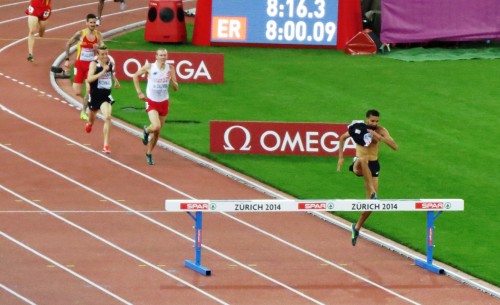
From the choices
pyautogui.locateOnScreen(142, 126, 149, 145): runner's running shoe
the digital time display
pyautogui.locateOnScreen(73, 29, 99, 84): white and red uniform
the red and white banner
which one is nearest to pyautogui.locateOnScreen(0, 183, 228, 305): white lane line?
pyautogui.locateOnScreen(142, 126, 149, 145): runner's running shoe

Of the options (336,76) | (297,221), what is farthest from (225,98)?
(297,221)

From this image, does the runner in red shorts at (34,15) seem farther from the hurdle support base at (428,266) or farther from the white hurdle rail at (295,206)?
the hurdle support base at (428,266)

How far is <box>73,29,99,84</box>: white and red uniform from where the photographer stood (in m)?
28.4

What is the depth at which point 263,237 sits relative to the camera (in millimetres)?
22125

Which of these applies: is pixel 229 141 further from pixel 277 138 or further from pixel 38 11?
pixel 38 11

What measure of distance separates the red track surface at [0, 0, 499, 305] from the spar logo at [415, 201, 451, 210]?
0.95 meters

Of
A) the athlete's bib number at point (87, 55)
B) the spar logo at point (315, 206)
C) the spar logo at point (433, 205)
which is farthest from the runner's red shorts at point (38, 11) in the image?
the spar logo at point (433, 205)

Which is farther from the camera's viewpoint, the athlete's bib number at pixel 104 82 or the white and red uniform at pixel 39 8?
the white and red uniform at pixel 39 8

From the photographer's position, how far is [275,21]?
3694 centimetres

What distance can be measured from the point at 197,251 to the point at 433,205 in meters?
3.30

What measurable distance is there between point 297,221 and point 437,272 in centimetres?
307

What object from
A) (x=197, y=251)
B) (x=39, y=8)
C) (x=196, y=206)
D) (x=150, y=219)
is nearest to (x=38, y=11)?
(x=39, y=8)

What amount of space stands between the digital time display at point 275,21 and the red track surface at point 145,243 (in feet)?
30.4

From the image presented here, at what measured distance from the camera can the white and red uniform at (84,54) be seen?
28.4 metres
